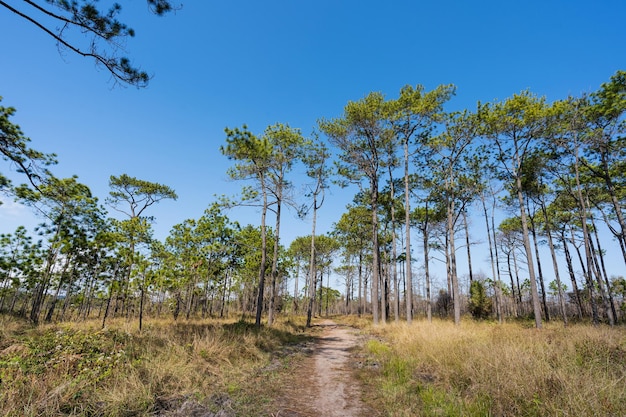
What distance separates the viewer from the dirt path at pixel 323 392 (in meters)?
4.16

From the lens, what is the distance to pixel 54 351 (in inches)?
187

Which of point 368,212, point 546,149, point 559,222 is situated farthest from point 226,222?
point 559,222

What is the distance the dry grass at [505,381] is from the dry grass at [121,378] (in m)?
2.71

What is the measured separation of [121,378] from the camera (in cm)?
423

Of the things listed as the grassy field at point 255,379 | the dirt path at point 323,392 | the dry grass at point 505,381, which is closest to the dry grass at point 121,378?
the grassy field at point 255,379

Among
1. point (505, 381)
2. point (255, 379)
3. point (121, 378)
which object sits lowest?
point (255, 379)

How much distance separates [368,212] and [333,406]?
20.0 meters

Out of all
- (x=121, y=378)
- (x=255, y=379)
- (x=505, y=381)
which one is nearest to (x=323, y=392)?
(x=255, y=379)

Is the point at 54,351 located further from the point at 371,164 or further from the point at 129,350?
the point at 371,164

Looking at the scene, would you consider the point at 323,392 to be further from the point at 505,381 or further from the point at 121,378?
the point at 121,378

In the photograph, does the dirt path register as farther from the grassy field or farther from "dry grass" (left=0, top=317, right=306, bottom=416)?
"dry grass" (left=0, top=317, right=306, bottom=416)

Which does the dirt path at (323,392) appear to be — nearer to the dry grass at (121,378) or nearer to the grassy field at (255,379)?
the grassy field at (255,379)

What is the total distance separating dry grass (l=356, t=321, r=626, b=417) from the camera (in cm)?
306

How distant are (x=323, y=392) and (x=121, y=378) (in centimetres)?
360
